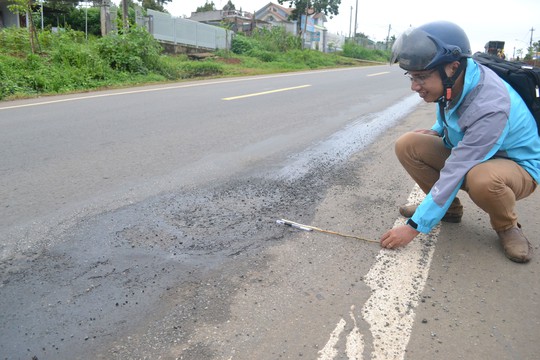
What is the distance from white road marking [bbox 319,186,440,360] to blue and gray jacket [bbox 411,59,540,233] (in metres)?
0.23

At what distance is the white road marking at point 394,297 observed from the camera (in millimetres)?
1807

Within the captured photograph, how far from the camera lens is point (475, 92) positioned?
2.42 m

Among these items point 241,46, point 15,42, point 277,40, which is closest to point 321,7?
point 277,40

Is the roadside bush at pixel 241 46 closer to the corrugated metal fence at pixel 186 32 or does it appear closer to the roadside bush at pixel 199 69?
the corrugated metal fence at pixel 186 32

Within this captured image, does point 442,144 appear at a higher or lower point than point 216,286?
higher

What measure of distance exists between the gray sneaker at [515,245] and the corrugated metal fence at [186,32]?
2087cm

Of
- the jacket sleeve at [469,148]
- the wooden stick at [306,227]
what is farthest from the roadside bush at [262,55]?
the jacket sleeve at [469,148]

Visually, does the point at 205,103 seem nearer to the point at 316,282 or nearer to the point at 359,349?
the point at 316,282

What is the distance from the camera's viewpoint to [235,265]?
7.93 feet

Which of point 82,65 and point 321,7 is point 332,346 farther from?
point 321,7

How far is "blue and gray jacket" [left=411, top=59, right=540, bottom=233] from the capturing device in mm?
2369

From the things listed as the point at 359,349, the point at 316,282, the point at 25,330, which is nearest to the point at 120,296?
the point at 25,330

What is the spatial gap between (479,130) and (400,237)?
744 millimetres

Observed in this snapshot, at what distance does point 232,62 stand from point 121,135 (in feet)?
56.1
